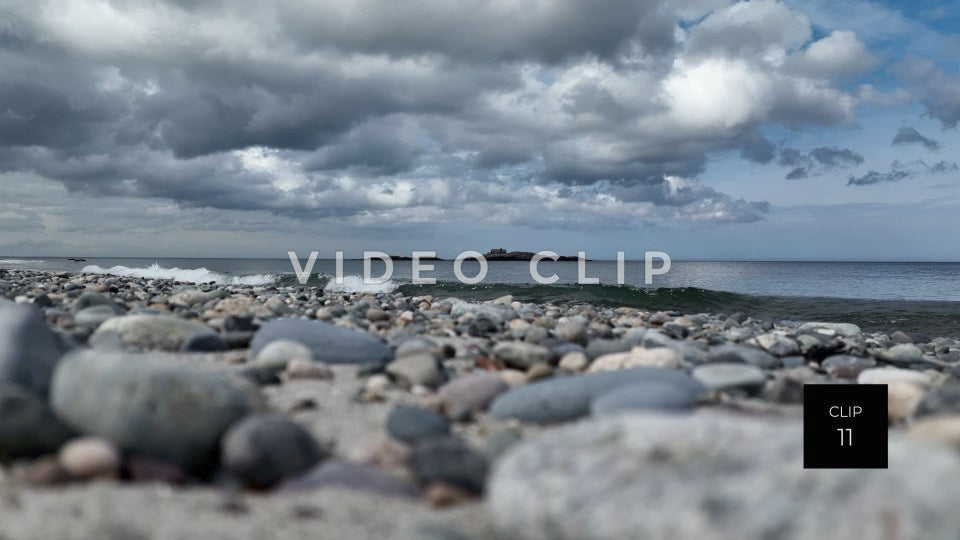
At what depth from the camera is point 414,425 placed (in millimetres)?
2129

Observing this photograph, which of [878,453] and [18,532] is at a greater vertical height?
[878,453]

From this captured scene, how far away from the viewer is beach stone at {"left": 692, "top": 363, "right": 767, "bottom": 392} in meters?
2.74

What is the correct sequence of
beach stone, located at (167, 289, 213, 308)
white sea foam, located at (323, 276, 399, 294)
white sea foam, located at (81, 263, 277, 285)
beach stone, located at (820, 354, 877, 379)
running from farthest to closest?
white sea foam, located at (81, 263, 277, 285)
white sea foam, located at (323, 276, 399, 294)
beach stone, located at (167, 289, 213, 308)
beach stone, located at (820, 354, 877, 379)

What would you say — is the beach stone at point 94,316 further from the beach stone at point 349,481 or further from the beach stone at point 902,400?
the beach stone at point 902,400

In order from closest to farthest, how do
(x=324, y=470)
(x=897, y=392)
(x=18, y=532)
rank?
1. (x=18, y=532)
2. (x=324, y=470)
3. (x=897, y=392)

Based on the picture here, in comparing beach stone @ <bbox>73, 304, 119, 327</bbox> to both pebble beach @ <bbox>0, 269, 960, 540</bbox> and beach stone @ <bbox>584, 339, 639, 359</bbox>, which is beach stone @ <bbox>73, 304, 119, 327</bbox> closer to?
pebble beach @ <bbox>0, 269, 960, 540</bbox>

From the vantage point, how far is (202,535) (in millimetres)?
1372

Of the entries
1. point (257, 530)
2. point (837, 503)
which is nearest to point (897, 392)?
point (837, 503)

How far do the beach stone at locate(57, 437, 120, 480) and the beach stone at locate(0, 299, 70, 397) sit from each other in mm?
759

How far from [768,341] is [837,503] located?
15.5 ft

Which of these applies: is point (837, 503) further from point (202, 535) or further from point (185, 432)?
point (185, 432)

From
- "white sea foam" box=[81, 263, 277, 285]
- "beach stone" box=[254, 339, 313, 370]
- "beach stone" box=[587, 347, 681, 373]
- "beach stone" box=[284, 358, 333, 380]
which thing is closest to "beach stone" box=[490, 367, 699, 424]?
"beach stone" box=[587, 347, 681, 373]

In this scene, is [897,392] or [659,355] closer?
[897,392]

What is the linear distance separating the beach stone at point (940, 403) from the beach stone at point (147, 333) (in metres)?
3.49
